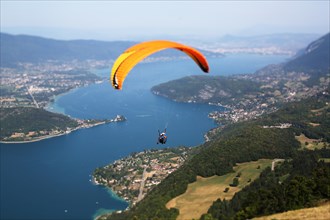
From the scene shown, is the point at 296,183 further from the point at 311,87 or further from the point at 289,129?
the point at 311,87

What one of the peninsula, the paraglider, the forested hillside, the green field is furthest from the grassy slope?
the peninsula

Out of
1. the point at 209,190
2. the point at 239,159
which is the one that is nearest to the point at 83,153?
the point at 239,159

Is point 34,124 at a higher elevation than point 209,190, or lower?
lower

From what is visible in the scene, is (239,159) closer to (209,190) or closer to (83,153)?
(209,190)

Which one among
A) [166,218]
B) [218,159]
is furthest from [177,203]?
[218,159]

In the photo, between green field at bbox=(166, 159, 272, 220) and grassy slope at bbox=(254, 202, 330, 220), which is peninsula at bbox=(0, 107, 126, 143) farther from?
grassy slope at bbox=(254, 202, 330, 220)

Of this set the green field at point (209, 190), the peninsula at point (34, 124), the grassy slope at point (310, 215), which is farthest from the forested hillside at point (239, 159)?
the peninsula at point (34, 124)
